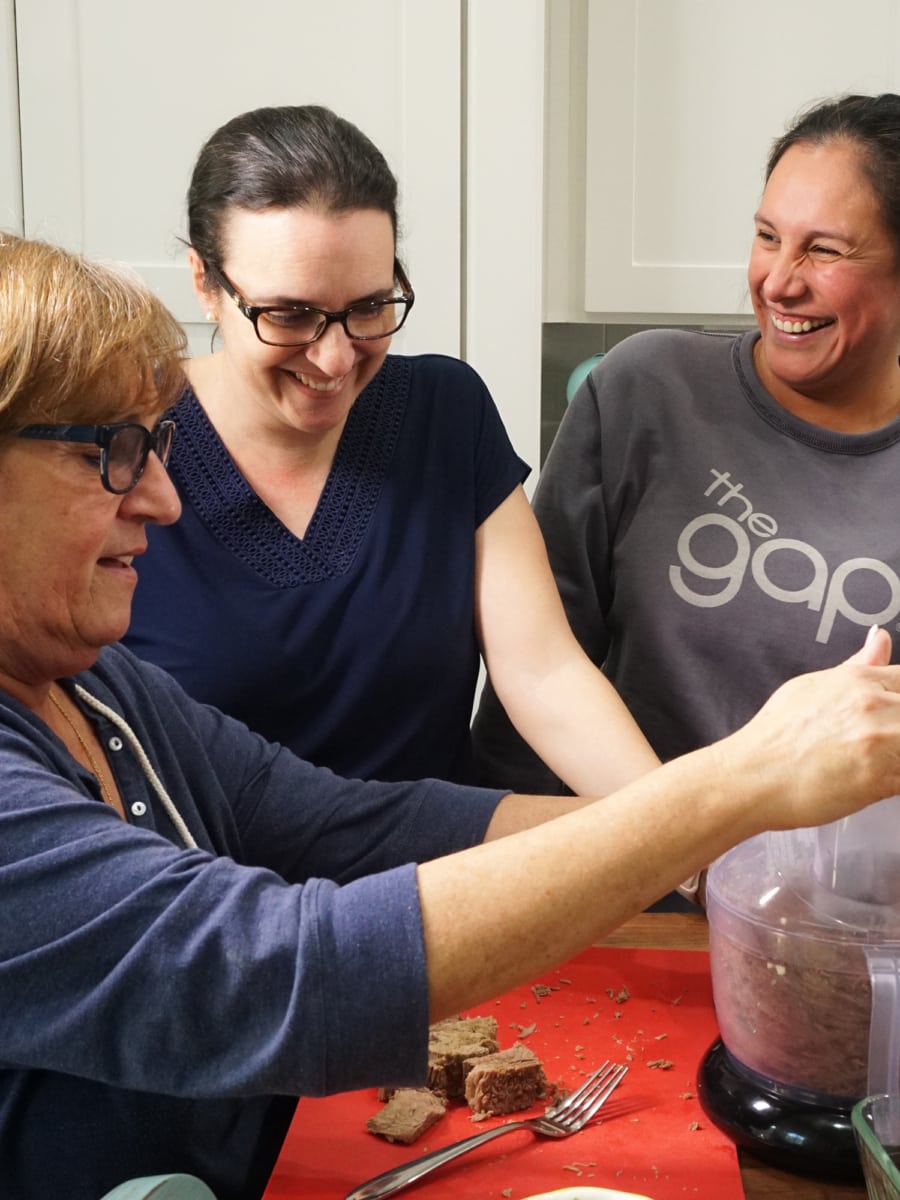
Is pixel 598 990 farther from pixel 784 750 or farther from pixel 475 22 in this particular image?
pixel 475 22

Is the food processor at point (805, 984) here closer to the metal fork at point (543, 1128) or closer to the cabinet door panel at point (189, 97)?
the metal fork at point (543, 1128)

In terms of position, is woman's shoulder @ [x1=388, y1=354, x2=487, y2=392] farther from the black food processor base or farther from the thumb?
the black food processor base

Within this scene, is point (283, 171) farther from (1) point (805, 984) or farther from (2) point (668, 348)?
(1) point (805, 984)

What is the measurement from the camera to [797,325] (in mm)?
1651

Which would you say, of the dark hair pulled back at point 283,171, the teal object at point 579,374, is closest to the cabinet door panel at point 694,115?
the teal object at point 579,374

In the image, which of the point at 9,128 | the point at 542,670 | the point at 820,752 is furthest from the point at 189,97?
the point at 820,752

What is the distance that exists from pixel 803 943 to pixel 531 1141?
23 centimetres

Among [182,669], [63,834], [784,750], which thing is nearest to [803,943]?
[784,750]

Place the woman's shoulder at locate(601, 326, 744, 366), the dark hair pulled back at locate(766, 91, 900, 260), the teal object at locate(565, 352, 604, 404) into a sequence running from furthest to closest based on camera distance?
the teal object at locate(565, 352, 604, 404) < the woman's shoulder at locate(601, 326, 744, 366) < the dark hair pulled back at locate(766, 91, 900, 260)

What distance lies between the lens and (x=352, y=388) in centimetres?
145

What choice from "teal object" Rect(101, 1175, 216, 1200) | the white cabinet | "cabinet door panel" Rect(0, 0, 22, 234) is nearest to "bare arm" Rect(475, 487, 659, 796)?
"teal object" Rect(101, 1175, 216, 1200)

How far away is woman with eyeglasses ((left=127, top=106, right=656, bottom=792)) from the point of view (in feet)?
4.47

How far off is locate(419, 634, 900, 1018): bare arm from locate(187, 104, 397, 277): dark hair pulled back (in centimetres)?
74

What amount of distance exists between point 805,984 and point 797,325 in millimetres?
958
